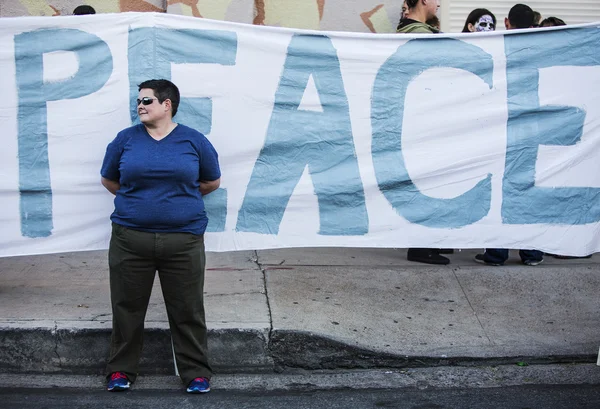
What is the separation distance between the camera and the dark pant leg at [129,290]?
5160 mm

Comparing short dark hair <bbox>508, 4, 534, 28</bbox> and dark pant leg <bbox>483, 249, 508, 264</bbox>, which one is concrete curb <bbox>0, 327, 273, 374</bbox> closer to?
dark pant leg <bbox>483, 249, 508, 264</bbox>

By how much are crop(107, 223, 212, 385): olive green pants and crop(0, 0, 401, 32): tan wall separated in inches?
143

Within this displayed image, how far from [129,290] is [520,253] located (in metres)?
3.41

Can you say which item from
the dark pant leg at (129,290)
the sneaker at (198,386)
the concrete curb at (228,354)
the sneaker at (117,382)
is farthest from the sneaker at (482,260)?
the sneaker at (117,382)

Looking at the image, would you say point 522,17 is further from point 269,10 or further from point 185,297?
point 185,297

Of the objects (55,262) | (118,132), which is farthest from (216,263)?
(118,132)

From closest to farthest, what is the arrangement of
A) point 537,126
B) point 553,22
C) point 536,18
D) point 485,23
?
point 537,126 < point 485,23 < point 553,22 < point 536,18

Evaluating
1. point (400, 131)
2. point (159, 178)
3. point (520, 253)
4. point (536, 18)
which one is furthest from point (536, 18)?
point (159, 178)

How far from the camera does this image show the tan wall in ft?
27.6

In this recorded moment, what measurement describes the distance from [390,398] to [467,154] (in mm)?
1629

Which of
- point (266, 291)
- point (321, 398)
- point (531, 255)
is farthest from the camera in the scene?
point (531, 255)

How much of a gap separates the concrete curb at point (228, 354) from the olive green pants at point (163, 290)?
0.84 feet

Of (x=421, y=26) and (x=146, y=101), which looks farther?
(x=421, y=26)

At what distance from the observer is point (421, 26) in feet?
23.6
